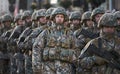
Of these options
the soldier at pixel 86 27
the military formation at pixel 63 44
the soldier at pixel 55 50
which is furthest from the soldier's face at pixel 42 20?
the soldier at pixel 55 50

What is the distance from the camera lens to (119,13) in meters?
12.7

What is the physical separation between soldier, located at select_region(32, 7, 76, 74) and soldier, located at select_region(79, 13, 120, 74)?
66.2 inches

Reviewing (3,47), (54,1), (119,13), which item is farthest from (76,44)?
(54,1)

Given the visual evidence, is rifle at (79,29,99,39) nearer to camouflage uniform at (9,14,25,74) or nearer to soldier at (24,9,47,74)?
soldier at (24,9,47,74)

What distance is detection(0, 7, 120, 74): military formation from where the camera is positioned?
932cm

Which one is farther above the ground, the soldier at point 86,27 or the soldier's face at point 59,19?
the soldier's face at point 59,19

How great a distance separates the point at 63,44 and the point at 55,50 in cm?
20

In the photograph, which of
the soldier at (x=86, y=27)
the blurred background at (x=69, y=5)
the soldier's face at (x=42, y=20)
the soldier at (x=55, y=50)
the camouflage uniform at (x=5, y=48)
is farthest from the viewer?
the blurred background at (x=69, y=5)

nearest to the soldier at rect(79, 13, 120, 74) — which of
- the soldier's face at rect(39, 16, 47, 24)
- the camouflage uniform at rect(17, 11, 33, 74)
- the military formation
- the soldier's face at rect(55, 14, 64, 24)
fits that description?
the military formation

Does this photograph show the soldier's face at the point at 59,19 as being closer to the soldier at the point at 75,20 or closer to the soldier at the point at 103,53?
the soldier at the point at 103,53

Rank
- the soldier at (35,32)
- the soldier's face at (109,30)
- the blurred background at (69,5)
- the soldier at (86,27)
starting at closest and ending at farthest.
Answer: the soldier's face at (109,30) < the soldier at (86,27) < the soldier at (35,32) < the blurred background at (69,5)

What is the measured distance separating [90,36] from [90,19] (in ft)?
2.42

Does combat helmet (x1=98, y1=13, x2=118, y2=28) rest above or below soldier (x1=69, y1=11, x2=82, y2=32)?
above

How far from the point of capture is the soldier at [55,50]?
11102mm
